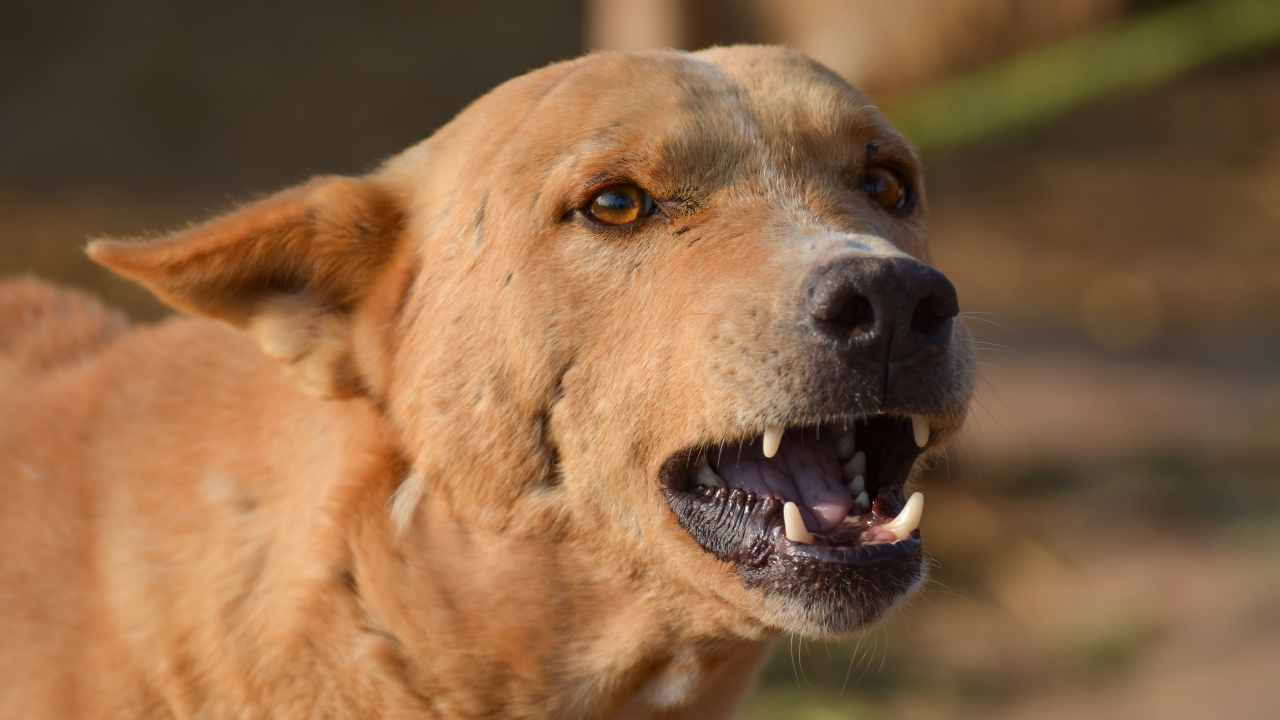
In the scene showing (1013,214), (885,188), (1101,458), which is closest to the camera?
(885,188)

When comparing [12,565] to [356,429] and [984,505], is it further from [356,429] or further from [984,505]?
[984,505]

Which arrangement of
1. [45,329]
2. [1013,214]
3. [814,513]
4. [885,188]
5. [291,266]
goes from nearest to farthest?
[814,513] < [291,266] < [885,188] < [45,329] < [1013,214]

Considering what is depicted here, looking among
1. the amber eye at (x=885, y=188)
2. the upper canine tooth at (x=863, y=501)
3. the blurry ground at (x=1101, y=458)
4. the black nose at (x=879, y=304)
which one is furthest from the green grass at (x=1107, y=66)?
the black nose at (x=879, y=304)

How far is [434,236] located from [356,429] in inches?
15.7

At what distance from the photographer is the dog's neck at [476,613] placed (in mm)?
2857

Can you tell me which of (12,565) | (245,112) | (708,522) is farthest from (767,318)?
(245,112)

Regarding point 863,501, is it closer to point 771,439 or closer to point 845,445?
point 845,445

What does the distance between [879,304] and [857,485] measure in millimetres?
433

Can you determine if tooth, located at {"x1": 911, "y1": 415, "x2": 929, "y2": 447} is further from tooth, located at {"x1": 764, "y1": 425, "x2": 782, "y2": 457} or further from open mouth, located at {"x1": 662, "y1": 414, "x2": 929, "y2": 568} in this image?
tooth, located at {"x1": 764, "y1": 425, "x2": 782, "y2": 457}

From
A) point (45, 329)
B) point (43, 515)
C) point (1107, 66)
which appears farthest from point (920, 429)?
point (1107, 66)

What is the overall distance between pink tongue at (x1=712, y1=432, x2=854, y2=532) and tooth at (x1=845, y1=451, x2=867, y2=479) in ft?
0.05

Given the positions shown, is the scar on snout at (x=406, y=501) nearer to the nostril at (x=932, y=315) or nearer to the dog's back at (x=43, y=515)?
the dog's back at (x=43, y=515)

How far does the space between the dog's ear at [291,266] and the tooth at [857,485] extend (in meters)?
0.94

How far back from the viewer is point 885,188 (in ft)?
10.5
